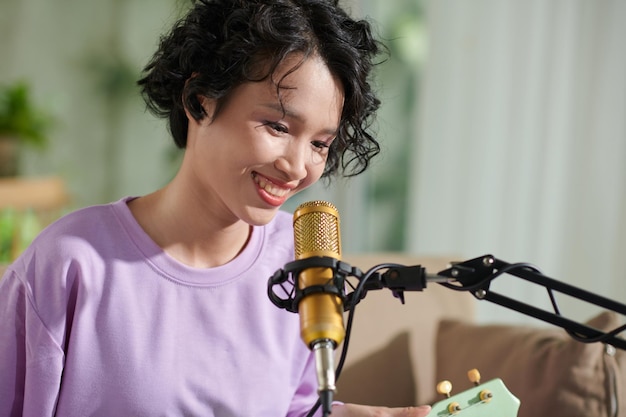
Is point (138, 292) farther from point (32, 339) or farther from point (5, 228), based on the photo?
point (5, 228)

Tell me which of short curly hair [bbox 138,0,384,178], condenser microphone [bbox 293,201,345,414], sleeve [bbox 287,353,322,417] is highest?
short curly hair [bbox 138,0,384,178]

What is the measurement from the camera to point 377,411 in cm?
111

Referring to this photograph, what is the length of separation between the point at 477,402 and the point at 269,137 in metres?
0.43

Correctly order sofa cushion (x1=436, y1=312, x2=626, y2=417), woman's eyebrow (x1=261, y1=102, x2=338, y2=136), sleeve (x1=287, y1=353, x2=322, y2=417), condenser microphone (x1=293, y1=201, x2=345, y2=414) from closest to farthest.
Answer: condenser microphone (x1=293, y1=201, x2=345, y2=414) → woman's eyebrow (x1=261, y1=102, x2=338, y2=136) → sleeve (x1=287, y1=353, x2=322, y2=417) → sofa cushion (x1=436, y1=312, x2=626, y2=417)

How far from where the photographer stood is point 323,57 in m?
1.13

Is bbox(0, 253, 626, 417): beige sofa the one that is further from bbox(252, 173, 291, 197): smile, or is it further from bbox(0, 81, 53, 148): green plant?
bbox(0, 81, 53, 148): green plant

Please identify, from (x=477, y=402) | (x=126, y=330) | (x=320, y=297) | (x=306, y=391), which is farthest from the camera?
(x=306, y=391)

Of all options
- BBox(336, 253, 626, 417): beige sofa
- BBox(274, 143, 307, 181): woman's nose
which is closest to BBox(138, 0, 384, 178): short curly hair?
BBox(274, 143, 307, 181): woman's nose

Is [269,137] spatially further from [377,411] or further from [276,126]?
[377,411]

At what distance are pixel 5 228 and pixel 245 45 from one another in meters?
1.65

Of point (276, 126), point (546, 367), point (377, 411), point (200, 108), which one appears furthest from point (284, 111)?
point (546, 367)

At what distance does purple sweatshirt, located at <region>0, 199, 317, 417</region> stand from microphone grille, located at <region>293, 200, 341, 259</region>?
0.41 meters

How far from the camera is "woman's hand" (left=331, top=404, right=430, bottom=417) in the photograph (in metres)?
1.04

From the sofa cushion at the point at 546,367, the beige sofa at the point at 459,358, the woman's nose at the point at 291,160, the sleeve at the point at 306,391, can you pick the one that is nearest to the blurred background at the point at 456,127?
the beige sofa at the point at 459,358
